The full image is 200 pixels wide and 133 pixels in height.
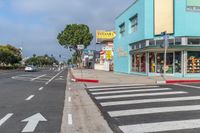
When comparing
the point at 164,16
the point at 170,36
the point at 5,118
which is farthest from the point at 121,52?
the point at 5,118

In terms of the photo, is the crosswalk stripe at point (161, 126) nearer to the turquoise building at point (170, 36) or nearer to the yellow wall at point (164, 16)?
the turquoise building at point (170, 36)

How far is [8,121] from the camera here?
11.0 meters

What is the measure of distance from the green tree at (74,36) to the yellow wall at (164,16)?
205 ft

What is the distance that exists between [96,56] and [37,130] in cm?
9544

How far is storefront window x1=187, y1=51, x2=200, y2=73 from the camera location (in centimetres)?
3378

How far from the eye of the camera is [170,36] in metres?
34.2

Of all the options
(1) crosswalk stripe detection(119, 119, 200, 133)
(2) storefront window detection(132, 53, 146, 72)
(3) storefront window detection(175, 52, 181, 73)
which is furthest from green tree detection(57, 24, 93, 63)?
(1) crosswalk stripe detection(119, 119, 200, 133)

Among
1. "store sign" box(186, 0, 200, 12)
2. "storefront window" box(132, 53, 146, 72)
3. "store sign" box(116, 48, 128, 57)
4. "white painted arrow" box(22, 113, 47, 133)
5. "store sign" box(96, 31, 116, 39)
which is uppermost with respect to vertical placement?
"store sign" box(96, 31, 116, 39)

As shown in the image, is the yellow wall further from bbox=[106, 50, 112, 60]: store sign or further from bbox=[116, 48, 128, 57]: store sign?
bbox=[106, 50, 112, 60]: store sign

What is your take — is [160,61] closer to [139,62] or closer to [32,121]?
[139,62]

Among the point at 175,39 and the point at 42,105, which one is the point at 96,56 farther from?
the point at 42,105

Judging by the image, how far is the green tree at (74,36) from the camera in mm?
97250

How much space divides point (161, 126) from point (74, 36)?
88.3 meters

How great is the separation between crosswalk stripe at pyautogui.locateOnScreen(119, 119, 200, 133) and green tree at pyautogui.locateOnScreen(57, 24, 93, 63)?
285 feet
